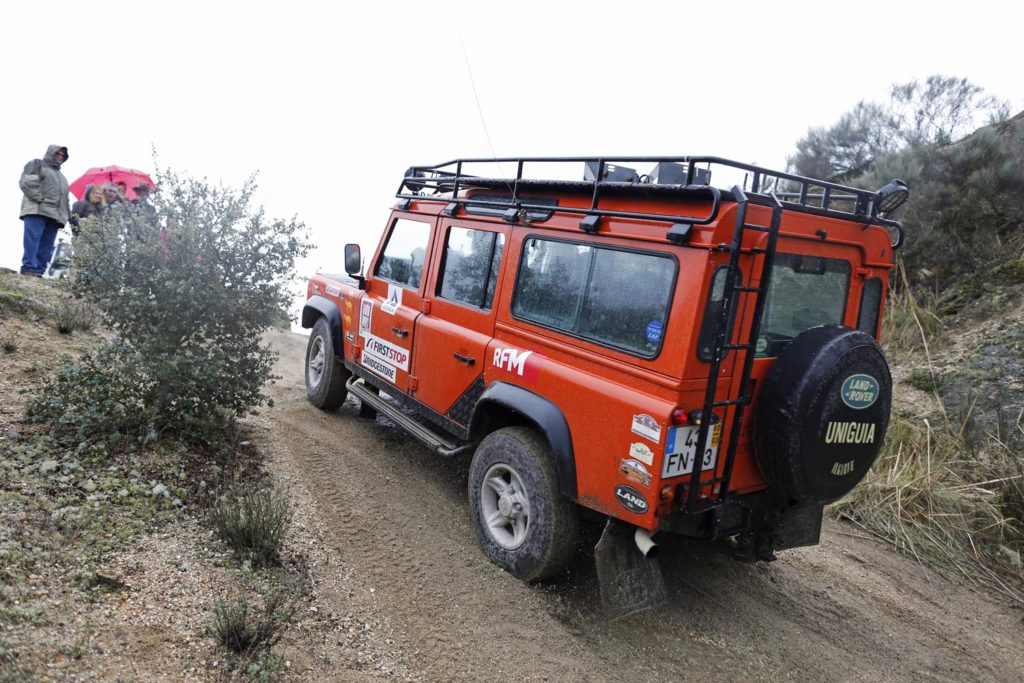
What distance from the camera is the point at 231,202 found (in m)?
4.46

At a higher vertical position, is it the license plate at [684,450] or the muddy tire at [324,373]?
the license plate at [684,450]

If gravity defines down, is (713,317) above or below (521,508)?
above

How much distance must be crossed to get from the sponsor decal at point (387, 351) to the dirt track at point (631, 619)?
2.48 feet

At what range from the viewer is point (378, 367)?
530cm

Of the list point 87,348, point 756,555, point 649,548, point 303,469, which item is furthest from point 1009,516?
point 87,348

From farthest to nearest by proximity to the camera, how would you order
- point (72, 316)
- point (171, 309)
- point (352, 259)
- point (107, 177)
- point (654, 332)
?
point (107, 177) → point (72, 316) → point (352, 259) → point (171, 309) → point (654, 332)

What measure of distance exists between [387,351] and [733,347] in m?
2.85

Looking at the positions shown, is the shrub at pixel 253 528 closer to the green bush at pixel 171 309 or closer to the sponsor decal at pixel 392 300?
the green bush at pixel 171 309

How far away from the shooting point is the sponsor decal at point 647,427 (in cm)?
304

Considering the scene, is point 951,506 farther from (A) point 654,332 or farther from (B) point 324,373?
(B) point 324,373

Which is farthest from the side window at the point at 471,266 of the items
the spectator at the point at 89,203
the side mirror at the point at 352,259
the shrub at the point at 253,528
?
the spectator at the point at 89,203

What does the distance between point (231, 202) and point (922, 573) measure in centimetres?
528

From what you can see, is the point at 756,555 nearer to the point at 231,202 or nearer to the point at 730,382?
the point at 730,382

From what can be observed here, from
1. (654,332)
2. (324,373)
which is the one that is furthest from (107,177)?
(654,332)
